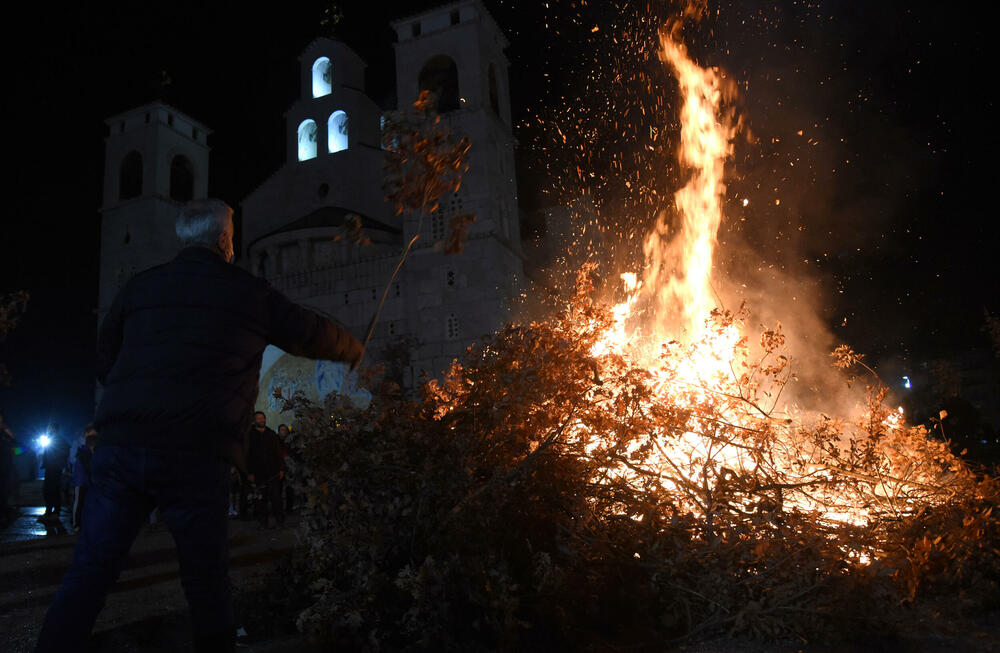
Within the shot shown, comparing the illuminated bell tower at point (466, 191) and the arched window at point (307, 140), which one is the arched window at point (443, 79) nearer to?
the illuminated bell tower at point (466, 191)

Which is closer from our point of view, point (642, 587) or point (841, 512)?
point (642, 587)

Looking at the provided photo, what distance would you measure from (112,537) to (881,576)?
3998mm

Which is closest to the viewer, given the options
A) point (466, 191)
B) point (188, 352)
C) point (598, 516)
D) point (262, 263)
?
point (188, 352)

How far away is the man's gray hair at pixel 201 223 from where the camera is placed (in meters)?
2.94

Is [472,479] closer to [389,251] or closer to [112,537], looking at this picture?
[112,537]

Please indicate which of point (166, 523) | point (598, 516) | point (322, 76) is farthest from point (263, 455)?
point (322, 76)

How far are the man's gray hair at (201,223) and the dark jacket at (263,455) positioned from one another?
7.63m

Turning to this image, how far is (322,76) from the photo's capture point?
116 feet

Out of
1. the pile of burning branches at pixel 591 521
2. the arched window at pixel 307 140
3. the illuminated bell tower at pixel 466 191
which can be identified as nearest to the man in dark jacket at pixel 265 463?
the pile of burning branches at pixel 591 521

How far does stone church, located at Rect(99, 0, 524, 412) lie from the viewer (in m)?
23.5

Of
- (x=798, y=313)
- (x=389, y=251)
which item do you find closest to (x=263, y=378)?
(x=389, y=251)

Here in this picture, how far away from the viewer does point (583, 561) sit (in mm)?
3924

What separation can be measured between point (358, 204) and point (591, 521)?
29.7 meters

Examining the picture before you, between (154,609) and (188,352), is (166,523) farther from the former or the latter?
(154,609)
